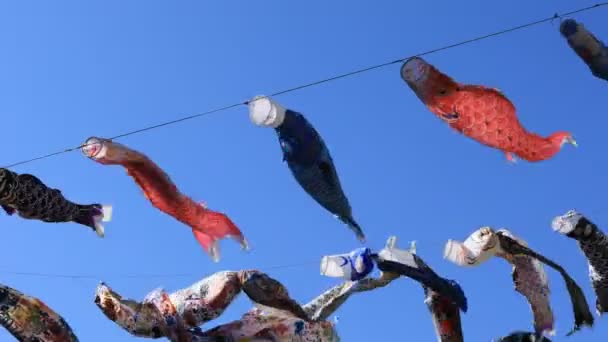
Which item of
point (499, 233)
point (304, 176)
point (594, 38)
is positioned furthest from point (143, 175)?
point (594, 38)

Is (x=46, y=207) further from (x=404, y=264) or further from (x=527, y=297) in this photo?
(x=527, y=297)

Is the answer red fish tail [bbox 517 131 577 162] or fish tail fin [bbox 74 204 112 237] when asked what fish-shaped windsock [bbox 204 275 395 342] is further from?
red fish tail [bbox 517 131 577 162]

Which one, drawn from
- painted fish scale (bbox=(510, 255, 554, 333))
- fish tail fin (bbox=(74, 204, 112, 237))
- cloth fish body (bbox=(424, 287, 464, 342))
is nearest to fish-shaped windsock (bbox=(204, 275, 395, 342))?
cloth fish body (bbox=(424, 287, 464, 342))

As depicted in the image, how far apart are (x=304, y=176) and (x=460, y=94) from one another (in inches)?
45.6

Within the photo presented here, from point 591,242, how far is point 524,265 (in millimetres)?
531

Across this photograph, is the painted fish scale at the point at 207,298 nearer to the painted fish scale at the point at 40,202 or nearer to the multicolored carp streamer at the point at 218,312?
the multicolored carp streamer at the point at 218,312

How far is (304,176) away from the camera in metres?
7.24

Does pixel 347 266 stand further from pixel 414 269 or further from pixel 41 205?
pixel 41 205

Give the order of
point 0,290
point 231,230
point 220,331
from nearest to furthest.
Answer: point 0,290, point 220,331, point 231,230

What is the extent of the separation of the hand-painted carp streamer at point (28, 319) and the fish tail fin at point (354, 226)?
201cm

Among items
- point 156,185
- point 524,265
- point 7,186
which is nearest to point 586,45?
point 524,265

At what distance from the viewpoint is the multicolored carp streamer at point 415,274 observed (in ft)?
23.2

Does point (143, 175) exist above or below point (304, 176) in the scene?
above

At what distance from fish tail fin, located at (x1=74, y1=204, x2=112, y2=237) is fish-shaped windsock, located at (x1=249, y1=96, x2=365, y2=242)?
4.97ft
